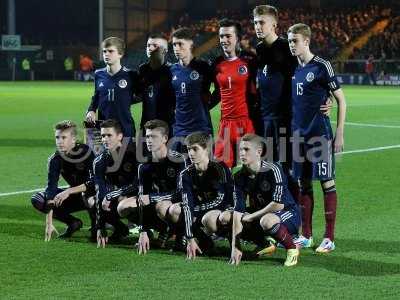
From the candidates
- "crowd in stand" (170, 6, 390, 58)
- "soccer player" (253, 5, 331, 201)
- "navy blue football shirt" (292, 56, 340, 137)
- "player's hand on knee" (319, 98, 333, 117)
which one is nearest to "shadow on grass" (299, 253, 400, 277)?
"soccer player" (253, 5, 331, 201)

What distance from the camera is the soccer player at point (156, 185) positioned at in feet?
23.2

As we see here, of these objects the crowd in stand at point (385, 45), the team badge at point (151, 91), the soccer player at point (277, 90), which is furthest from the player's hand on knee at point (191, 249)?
the crowd in stand at point (385, 45)

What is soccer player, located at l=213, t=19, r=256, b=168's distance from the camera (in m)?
7.70

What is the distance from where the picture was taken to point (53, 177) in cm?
767

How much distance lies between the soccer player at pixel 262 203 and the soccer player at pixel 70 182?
1.53m

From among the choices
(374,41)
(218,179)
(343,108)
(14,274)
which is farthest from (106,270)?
(374,41)

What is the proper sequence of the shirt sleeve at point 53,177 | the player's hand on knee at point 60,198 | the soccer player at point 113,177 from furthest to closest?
1. the shirt sleeve at point 53,177
2. the player's hand on knee at point 60,198
3. the soccer player at point 113,177

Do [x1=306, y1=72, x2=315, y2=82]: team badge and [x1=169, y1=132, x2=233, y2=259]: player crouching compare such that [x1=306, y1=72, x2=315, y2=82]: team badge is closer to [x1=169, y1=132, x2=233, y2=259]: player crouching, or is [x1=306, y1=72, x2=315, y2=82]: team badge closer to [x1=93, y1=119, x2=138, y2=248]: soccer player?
[x1=169, y1=132, x2=233, y2=259]: player crouching

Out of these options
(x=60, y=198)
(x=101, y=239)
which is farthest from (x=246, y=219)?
(x=60, y=198)

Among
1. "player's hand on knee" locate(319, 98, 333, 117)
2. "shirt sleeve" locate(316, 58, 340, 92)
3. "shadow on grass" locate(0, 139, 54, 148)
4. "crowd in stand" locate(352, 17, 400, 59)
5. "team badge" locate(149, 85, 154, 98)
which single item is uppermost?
"crowd in stand" locate(352, 17, 400, 59)

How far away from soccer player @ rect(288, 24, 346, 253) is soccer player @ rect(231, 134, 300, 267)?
0.50 meters

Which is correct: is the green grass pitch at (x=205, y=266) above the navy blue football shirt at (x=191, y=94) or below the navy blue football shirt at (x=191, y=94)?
below

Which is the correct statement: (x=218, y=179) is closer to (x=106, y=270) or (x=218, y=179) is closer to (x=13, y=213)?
(x=106, y=270)

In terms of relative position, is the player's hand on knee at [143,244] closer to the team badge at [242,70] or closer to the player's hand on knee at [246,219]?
→ the player's hand on knee at [246,219]
